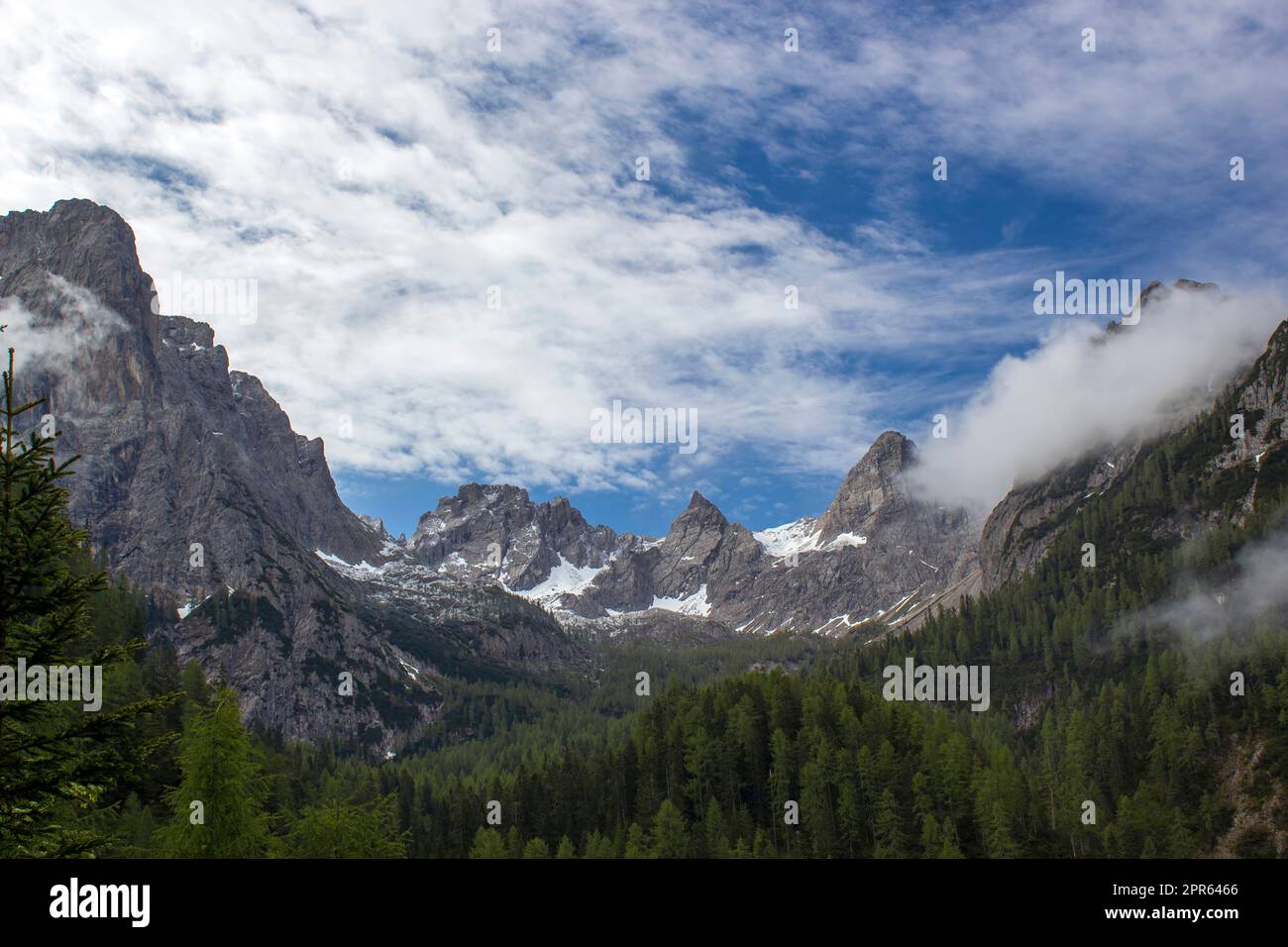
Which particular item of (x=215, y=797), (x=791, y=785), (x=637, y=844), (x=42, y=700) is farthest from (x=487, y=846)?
(x=42, y=700)

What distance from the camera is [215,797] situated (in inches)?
1484

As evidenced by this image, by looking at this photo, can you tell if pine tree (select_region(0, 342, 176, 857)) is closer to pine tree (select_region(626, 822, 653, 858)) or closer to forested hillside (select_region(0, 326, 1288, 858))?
forested hillside (select_region(0, 326, 1288, 858))

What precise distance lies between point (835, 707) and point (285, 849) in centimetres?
8474

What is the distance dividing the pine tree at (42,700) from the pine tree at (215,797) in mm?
19730

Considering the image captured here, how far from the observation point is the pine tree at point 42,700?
17.6 metres

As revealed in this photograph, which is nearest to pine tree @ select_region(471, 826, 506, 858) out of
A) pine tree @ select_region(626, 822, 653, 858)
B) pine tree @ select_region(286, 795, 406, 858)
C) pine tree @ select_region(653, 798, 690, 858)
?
pine tree @ select_region(626, 822, 653, 858)

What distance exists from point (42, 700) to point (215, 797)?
22.3m

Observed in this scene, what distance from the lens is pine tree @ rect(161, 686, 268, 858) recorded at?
121 feet

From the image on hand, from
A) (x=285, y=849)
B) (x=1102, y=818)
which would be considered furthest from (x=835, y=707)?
(x=285, y=849)

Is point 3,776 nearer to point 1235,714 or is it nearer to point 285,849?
point 285,849

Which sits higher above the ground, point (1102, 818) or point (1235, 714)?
point (1235, 714)
